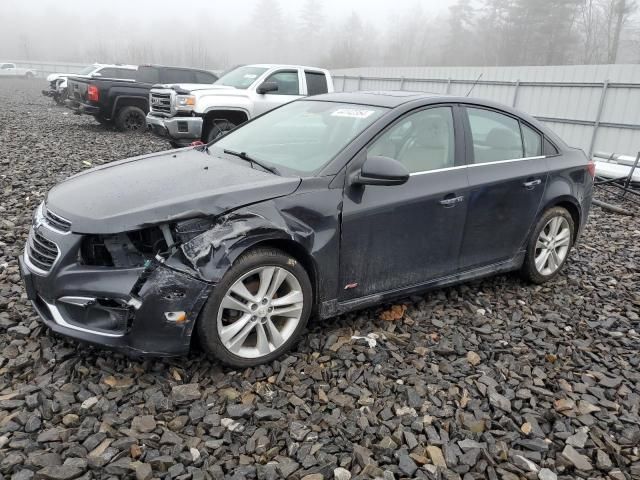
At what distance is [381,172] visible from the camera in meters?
3.04

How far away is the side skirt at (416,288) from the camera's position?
324 centimetres

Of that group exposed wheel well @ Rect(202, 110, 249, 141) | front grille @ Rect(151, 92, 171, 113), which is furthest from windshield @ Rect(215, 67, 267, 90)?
front grille @ Rect(151, 92, 171, 113)

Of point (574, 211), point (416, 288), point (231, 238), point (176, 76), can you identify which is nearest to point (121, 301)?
point (231, 238)

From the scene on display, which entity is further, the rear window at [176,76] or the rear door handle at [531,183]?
the rear window at [176,76]

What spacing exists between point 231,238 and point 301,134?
132cm

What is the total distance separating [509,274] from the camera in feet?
15.2

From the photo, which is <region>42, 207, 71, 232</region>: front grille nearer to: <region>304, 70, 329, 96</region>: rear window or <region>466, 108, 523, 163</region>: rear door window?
<region>466, 108, 523, 163</region>: rear door window

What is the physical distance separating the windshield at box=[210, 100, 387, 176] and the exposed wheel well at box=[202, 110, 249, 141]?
18.9ft

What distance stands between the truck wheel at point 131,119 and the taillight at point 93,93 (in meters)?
0.62

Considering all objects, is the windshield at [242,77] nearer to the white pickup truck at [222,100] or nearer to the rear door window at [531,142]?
the white pickup truck at [222,100]

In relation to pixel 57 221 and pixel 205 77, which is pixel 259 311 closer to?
pixel 57 221

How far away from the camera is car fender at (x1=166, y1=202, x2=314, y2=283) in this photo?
2664 millimetres

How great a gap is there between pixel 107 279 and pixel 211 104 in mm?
7513

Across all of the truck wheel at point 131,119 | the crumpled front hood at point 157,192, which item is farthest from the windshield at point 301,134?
the truck wheel at point 131,119
